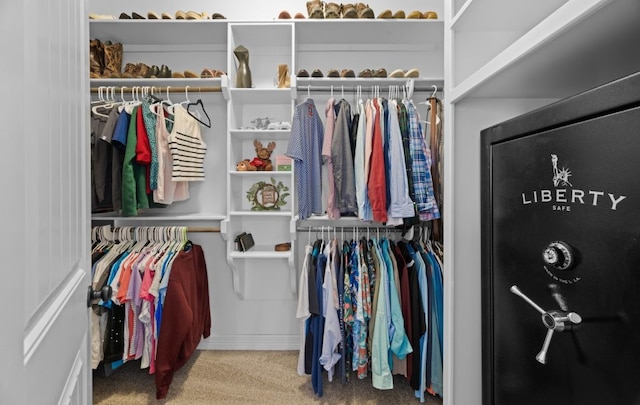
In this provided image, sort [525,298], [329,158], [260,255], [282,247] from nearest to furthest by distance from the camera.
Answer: [525,298] → [329,158] → [260,255] → [282,247]

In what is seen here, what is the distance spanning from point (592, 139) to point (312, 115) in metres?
1.55

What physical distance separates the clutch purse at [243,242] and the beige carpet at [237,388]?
0.79 metres

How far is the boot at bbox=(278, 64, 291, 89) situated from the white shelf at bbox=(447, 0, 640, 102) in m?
1.37

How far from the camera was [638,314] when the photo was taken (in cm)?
52

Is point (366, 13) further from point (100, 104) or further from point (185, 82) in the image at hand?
point (100, 104)

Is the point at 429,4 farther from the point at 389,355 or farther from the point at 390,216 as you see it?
the point at 389,355

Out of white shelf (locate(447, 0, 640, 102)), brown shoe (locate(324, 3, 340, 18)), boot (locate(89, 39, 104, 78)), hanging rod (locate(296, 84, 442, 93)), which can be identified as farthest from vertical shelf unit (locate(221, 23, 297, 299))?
white shelf (locate(447, 0, 640, 102))

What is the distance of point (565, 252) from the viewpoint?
64 cm

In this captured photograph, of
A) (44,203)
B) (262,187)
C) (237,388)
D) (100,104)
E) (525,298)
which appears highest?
(100,104)

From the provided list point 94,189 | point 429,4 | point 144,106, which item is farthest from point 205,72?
point 429,4

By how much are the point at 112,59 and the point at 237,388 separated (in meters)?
2.30

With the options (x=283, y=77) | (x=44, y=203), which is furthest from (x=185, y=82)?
(x=44, y=203)

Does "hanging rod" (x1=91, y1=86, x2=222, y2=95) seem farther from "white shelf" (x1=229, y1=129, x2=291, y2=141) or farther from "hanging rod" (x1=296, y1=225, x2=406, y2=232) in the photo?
"hanging rod" (x1=296, y1=225, x2=406, y2=232)

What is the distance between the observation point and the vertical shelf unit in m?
2.18
